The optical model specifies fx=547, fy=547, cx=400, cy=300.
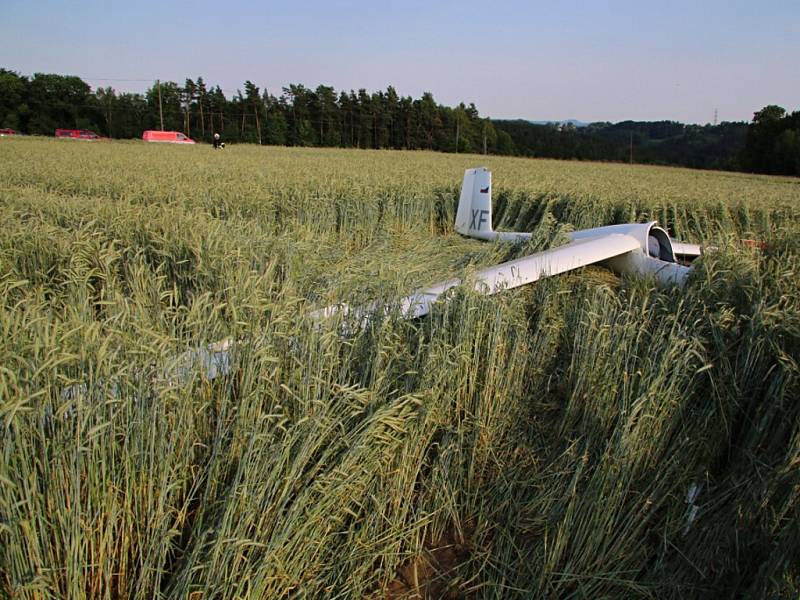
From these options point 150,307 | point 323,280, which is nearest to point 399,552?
point 150,307

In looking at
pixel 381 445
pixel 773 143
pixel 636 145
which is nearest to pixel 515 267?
pixel 381 445

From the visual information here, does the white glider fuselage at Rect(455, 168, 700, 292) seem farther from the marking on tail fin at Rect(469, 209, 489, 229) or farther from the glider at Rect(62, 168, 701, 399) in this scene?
the marking on tail fin at Rect(469, 209, 489, 229)

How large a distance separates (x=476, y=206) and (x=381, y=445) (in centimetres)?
768

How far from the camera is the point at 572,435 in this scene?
3105mm

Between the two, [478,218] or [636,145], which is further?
[636,145]

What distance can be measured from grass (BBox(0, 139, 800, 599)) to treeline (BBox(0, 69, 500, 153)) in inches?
2467

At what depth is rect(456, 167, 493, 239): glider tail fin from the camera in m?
9.30

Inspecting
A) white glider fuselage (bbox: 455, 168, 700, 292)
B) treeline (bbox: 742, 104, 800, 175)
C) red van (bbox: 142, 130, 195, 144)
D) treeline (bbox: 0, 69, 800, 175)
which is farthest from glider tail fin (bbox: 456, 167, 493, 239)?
treeline (bbox: 0, 69, 800, 175)

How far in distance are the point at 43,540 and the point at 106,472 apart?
238mm

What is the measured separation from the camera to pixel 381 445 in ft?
7.98

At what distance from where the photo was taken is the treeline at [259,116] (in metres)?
64.5

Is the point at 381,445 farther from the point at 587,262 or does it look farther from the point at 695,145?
the point at 695,145

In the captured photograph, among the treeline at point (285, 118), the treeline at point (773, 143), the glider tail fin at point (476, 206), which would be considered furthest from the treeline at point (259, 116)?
the glider tail fin at point (476, 206)

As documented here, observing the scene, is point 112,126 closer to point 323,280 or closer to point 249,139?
point 249,139
